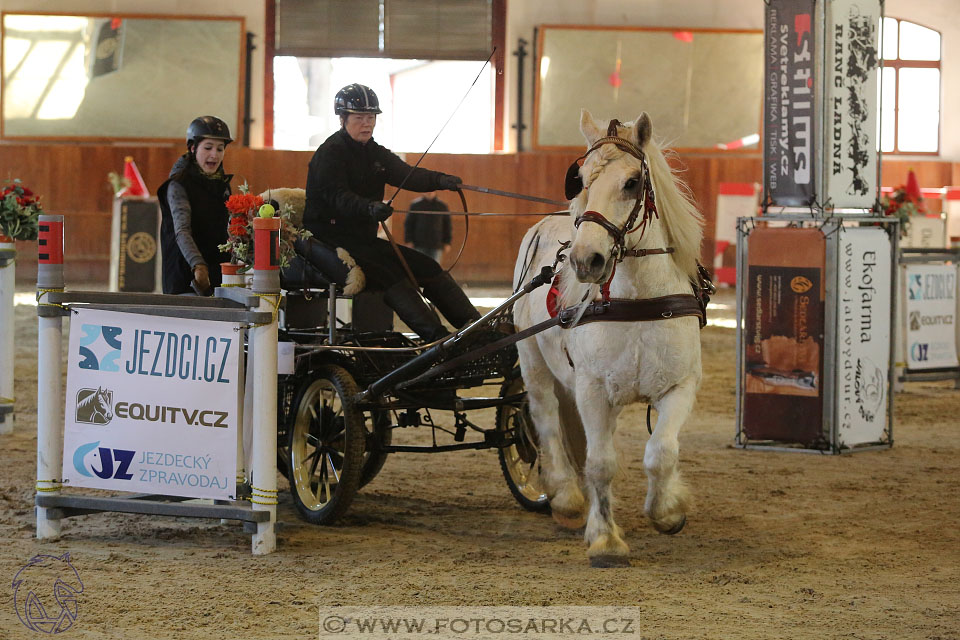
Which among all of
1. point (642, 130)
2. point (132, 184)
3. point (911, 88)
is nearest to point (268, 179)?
point (132, 184)

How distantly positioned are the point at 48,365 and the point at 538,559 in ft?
7.15

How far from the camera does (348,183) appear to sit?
17.9ft

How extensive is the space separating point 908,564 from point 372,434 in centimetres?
236

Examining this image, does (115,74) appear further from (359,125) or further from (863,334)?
(863,334)

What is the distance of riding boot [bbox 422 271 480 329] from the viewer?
544cm

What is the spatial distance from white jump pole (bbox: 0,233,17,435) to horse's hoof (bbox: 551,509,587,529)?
416cm

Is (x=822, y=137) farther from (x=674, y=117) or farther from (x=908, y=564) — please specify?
(x=674, y=117)

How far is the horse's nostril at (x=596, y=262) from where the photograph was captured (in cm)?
377

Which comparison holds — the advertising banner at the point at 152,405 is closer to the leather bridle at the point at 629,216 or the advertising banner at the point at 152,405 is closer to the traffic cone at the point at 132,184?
the leather bridle at the point at 629,216

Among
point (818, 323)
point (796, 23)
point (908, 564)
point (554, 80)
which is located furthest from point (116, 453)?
point (554, 80)

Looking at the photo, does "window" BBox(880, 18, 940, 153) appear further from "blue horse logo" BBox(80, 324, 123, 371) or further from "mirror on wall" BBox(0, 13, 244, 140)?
"blue horse logo" BBox(80, 324, 123, 371)

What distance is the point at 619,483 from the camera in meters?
6.05

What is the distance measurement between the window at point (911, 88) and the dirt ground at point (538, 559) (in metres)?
16.3

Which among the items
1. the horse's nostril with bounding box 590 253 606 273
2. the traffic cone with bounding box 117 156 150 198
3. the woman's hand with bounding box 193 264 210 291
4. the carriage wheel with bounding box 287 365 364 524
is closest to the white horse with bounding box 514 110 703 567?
the horse's nostril with bounding box 590 253 606 273
